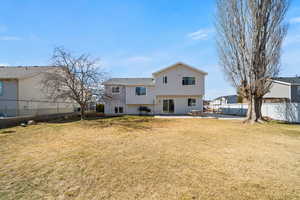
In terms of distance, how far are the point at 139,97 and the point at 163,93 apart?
3268 millimetres

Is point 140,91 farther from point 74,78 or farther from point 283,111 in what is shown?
point 283,111

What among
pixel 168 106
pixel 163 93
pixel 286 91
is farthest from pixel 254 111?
pixel 286 91

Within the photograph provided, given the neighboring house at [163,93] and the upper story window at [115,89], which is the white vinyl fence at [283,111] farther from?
the upper story window at [115,89]

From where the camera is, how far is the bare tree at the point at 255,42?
13883 millimetres

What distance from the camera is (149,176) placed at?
3973mm

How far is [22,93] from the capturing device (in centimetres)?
1653

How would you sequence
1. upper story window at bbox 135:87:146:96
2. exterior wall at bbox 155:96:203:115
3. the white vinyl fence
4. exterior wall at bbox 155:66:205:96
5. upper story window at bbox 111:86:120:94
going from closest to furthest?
the white vinyl fence < exterior wall at bbox 155:66:205:96 < upper story window at bbox 135:87:146:96 < exterior wall at bbox 155:96:203:115 < upper story window at bbox 111:86:120:94

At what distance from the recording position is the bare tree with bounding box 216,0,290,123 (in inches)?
547

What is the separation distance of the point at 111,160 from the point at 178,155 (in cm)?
238

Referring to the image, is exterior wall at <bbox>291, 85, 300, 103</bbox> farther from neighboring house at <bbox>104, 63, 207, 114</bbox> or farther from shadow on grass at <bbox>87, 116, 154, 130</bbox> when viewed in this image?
shadow on grass at <bbox>87, 116, 154, 130</bbox>

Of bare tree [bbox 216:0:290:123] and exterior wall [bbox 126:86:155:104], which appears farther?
exterior wall [bbox 126:86:155:104]

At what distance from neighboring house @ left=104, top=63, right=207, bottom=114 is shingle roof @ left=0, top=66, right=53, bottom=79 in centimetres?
845

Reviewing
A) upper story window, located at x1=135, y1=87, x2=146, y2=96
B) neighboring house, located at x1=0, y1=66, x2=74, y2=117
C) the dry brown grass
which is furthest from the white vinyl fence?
neighboring house, located at x1=0, y1=66, x2=74, y2=117

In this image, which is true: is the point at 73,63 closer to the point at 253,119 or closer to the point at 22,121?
the point at 22,121
